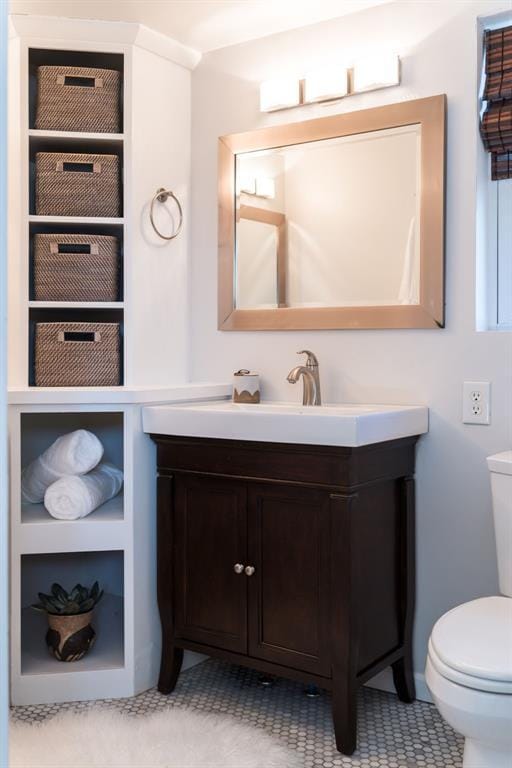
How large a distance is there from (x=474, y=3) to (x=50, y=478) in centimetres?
202

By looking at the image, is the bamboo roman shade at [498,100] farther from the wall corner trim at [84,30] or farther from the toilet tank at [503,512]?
the wall corner trim at [84,30]

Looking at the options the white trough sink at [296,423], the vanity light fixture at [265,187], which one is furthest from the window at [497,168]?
the vanity light fixture at [265,187]

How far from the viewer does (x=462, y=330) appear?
2.26 m

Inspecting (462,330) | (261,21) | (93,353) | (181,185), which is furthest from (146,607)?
(261,21)

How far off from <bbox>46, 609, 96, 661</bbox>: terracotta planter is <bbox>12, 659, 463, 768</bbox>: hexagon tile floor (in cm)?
16

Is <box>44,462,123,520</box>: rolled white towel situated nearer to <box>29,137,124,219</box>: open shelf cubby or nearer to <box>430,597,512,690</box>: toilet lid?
<box>29,137,124,219</box>: open shelf cubby

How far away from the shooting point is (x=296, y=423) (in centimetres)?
204

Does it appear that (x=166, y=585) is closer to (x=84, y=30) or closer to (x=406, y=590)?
(x=406, y=590)

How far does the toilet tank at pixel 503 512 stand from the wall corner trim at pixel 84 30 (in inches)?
72.0

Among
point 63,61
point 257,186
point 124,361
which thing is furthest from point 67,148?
point 124,361

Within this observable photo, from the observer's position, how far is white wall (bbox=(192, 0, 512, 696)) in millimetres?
2230

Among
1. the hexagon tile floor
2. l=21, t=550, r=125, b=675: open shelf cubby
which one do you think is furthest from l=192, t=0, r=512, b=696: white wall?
l=21, t=550, r=125, b=675: open shelf cubby

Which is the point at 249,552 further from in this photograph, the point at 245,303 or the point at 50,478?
the point at 245,303

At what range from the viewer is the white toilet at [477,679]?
1534 millimetres
